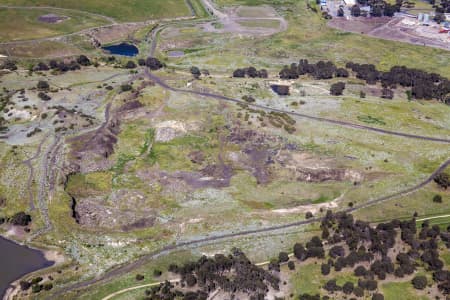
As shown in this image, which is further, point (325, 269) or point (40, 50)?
point (40, 50)

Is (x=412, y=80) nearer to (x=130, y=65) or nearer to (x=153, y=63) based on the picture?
(x=153, y=63)

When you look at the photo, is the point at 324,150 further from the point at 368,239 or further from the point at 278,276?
the point at 278,276

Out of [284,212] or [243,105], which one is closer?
[284,212]

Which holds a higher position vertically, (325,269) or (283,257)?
(283,257)

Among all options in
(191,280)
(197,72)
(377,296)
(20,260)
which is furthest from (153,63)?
(377,296)

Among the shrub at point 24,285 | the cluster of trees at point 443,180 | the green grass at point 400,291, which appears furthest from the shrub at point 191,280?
the cluster of trees at point 443,180

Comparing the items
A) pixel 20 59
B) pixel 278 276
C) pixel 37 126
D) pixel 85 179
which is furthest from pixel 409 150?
pixel 20 59

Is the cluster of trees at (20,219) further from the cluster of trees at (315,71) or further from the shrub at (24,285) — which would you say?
the cluster of trees at (315,71)

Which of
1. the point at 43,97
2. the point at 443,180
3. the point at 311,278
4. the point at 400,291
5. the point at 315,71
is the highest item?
the point at 315,71
